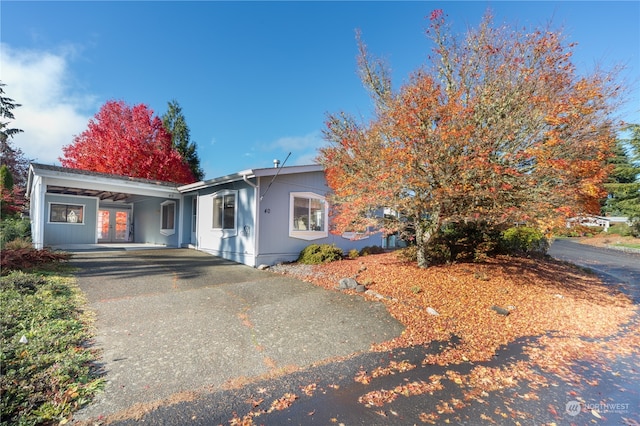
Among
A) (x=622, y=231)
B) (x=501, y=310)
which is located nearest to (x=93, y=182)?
(x=501, y=310)

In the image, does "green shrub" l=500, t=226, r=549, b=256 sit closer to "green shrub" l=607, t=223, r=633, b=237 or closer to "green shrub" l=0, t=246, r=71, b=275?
"green shrub" l=0, t=246, r=71, b=275

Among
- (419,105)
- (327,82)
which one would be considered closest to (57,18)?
(419,105)

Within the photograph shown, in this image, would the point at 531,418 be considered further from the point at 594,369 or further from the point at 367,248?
the point at 367,248

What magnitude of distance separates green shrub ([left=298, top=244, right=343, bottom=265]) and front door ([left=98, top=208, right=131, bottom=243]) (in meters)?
13.6

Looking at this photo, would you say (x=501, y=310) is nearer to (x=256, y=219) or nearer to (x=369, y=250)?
(x=369, y=250)

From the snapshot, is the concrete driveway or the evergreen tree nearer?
the concrete driveway

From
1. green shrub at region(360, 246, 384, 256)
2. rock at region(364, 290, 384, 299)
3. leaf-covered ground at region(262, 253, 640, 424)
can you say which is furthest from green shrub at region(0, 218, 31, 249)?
green shrub at region(360, 246, 384, 256)

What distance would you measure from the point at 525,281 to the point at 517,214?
2.75m

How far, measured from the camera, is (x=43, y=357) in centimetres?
311

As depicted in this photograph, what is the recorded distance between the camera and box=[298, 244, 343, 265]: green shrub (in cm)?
956

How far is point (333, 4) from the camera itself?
32.4 ft

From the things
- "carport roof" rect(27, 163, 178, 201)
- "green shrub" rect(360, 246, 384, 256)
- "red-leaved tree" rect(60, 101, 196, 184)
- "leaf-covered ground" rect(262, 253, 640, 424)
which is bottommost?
"leaf-covered ground" rect(262, 253, 640, 424)

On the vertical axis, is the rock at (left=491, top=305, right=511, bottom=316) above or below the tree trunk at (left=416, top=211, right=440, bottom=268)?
below

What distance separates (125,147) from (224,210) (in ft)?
41.5
